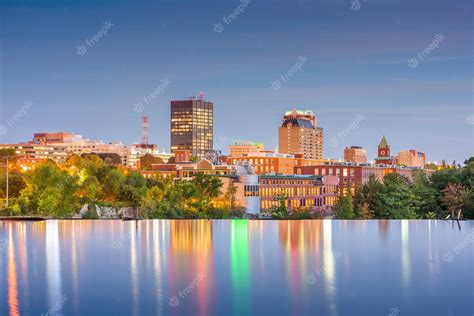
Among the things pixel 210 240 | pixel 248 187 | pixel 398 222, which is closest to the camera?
pixel 210 240

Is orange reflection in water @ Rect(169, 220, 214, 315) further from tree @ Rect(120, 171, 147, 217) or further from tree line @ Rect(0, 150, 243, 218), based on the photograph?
tree @ Rect(120, 171, 147, 217)

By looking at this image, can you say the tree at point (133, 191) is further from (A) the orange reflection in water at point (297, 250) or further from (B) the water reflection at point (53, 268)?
(B) the water reflection at point (53, 268)

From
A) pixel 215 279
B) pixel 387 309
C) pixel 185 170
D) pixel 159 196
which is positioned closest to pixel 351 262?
pixel 215 279

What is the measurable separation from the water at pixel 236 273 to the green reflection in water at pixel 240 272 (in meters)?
0.05

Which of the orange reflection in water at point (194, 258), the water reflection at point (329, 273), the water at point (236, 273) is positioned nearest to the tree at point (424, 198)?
the water at point (236, 273)

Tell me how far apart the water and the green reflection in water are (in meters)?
0.05

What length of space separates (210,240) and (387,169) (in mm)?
125081

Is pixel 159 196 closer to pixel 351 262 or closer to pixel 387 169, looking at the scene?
pixel 351 262

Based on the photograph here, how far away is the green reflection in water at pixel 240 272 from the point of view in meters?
29.1

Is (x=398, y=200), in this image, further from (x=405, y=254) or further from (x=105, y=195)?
(x=105, y=195)

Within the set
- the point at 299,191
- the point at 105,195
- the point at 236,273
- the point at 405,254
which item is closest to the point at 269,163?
the point at 299,191

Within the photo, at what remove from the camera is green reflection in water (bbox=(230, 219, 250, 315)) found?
29100 mm

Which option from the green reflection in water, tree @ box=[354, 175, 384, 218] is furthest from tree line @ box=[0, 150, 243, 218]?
the green reflection in water

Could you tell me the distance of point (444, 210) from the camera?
230ft
